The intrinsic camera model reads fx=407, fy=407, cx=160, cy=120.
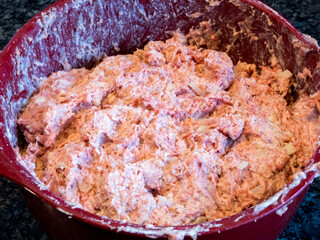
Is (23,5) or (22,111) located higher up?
(23,5)

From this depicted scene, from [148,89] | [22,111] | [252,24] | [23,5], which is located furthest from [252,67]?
[23,5]

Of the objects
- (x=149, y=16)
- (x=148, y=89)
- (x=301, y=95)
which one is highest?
(x=149, y=16)

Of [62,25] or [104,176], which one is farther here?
Answer: [62,25]

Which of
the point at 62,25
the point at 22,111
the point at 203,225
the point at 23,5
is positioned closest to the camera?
the point at 203,225

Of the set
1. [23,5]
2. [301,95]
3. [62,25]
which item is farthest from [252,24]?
[23,5]

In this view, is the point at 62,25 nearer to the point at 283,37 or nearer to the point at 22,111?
the point at 22,111

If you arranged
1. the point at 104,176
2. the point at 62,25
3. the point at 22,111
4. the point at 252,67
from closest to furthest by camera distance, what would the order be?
the point at 104,176
the point at 22,111
the point at 62,25
the point at 252,67
